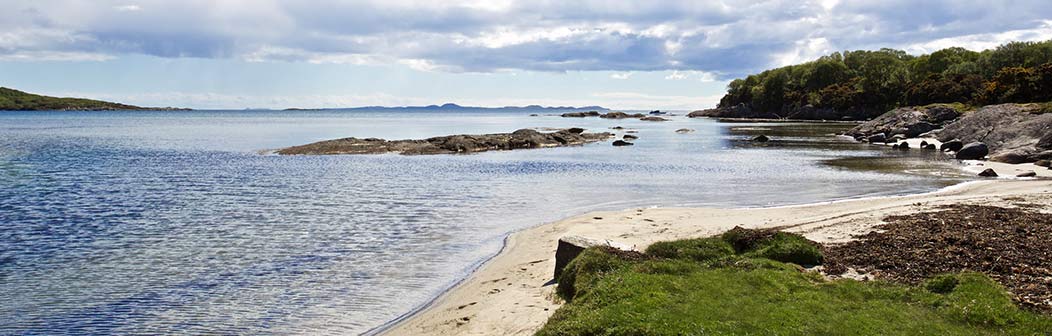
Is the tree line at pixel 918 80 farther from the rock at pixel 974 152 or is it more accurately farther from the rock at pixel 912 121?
the rock at pixel 974 152

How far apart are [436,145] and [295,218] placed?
41.2m

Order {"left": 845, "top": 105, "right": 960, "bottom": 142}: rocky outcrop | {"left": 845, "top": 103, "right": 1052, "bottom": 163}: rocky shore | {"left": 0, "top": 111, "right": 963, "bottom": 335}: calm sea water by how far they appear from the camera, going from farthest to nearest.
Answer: {"left": 845, "top": 105, "right": 960, "bottom": 142}: rocky outcrop < {"left": 845, "top": 103, "right": 1052, "bottom": 163}: rocky shore < {"left": 0, "top": 111, "right": 963, "bottom": 335}: calm sea water

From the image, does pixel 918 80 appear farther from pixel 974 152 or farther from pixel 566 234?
pixel 566 234

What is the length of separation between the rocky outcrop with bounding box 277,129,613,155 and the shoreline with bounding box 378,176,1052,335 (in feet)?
132

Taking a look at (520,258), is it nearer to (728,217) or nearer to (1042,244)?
(728,217)

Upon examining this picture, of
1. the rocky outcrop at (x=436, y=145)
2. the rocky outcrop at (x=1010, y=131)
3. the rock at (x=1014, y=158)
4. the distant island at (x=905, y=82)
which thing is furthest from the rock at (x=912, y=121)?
the rocky outcrop at (x=436, y=145)

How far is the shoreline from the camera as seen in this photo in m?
13.0

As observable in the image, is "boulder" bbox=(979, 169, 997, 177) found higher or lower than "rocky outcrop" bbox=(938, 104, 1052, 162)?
lower

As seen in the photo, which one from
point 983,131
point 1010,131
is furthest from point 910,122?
point 1010,131

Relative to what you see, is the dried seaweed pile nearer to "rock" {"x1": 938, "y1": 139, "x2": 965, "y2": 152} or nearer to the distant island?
"rock" {"x1": 938, "y1": 139, "x2": 965, "y2": 152}

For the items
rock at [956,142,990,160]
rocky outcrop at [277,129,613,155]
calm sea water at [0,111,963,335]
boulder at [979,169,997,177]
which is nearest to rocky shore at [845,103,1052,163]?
rock at [956,142,990,160]

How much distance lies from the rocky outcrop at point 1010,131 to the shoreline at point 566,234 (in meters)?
15.7

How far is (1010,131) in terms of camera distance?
5019 cm

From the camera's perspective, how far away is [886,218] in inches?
783
